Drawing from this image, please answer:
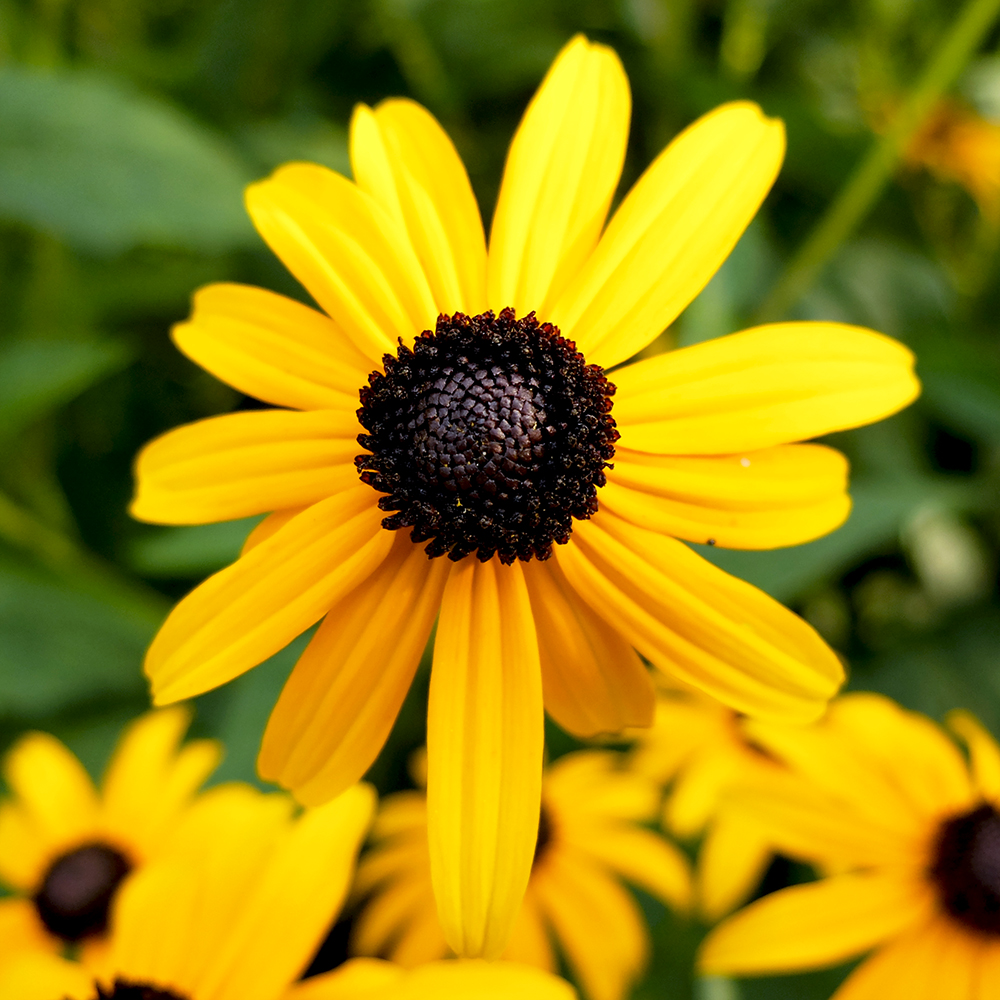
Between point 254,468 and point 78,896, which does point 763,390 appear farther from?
point 78,896

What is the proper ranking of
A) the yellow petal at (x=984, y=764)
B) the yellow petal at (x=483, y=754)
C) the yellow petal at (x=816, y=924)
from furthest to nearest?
the yellow petal at (x=984, y=764) → the yellow petal at (x=816, y=924) → the yellow petal at (x=483, y=754)

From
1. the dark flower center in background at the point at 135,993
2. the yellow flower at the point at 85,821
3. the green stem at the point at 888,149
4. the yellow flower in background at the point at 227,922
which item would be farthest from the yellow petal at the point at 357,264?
the green stem at the point at 888,149

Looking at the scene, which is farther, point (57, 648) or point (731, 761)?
point (57, 648)

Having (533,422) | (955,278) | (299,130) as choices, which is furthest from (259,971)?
(955,278)

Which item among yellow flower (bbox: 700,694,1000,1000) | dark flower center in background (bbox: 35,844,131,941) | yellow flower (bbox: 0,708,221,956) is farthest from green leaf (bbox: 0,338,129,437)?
yellow flower (bbox: 700,694,1000,1000)

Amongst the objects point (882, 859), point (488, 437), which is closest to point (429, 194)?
point (488, 437)

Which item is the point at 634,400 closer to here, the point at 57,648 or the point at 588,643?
the point at 588,643

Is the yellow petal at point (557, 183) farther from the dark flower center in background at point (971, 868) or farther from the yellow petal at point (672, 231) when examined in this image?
the dark flower center in background at point (971, 868)
